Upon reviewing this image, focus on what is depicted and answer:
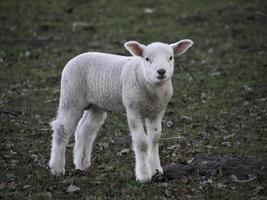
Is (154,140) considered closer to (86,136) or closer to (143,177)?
(143,177)

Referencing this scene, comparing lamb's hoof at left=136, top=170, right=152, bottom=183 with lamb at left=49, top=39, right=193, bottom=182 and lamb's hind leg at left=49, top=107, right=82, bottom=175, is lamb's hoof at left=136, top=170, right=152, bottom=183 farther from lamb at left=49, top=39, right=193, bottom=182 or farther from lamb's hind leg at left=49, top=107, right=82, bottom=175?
lamb's hind leg at left=49, top=107, right=82, bottom=175

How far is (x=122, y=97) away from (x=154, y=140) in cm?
76

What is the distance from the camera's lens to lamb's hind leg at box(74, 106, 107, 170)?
941 centimetres

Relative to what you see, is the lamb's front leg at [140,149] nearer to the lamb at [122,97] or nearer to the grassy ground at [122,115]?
the lamb at [122,97]

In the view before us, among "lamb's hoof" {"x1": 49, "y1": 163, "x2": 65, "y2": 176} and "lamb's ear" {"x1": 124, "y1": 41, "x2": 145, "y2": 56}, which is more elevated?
"lamb's ear" {"x1": 124, "y1": 41, "x2": 145, "y2": 56}

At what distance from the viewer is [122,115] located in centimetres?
1253

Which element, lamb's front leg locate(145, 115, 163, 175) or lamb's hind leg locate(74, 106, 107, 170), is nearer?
lamb's front leg locate(145, 115, 163, 175)

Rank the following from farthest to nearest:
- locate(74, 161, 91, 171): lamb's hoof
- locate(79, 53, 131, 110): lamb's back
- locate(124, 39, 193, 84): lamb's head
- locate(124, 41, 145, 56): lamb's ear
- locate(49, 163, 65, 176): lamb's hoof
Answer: locate(74, 161, 91, 171): lamb's hoof
locate(49, 163, 65, 176): lamb's hoof
locate(79, 53, 131, 110): lamb's back
locate(124, 41, 145, 56): lamb's ear
locate(124, 39, 193, 84): lamb's head

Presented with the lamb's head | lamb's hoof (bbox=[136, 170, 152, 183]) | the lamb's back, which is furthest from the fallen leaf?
the lamb's head

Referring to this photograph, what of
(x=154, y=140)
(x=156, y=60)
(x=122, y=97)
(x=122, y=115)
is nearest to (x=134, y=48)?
(x=156, y=60)

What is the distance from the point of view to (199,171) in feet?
28.0

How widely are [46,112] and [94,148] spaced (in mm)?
2439

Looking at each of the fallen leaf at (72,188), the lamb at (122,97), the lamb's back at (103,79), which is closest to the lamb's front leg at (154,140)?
the lamb at (122,97)

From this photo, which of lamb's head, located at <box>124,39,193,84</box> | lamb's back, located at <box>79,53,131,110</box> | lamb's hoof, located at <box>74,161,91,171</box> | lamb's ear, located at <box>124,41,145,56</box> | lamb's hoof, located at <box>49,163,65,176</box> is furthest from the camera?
lamb's hoof, located at <box>74,161,91,171</box>
